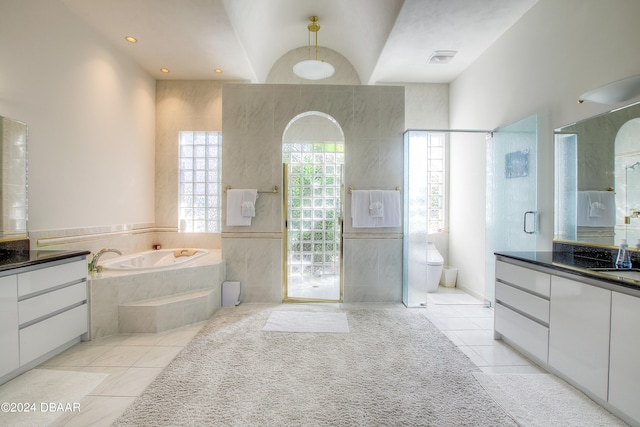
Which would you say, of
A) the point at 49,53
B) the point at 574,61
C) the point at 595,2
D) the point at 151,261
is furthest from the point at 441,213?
the point at 49,53

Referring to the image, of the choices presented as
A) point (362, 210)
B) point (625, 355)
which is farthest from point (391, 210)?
point (625, 355)

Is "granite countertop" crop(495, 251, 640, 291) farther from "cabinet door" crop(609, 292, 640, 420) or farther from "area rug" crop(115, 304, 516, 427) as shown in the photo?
"area rug" crop(115, 304, 516, 427)

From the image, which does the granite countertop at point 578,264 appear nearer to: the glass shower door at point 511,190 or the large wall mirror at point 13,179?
the glass shower door at point 511,190

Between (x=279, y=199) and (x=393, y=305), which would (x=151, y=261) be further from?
(x=393, y=305)

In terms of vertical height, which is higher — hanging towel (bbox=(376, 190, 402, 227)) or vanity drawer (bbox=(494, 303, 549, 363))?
hanging towel (bbox=(376, 190, 402, 227))

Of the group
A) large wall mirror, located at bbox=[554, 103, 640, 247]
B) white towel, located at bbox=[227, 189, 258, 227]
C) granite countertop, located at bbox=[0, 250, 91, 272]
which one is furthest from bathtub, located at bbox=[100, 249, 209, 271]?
large wall mirror, located at bbox=[554, 103, 640, 247]

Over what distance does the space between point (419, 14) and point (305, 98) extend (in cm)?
154

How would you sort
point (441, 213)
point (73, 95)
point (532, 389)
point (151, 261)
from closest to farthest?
point (532, 389)
point (73, 95)
point (151, 261)
point (441, 213)

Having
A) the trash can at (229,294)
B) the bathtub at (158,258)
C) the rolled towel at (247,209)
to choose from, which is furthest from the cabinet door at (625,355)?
the bathtub at (158,258)

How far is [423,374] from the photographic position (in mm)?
2207

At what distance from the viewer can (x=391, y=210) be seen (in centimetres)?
377

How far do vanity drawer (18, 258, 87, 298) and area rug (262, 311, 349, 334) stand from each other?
1776mm

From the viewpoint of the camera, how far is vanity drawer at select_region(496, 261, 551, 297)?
7.29 ft

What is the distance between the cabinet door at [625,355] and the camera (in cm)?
160
